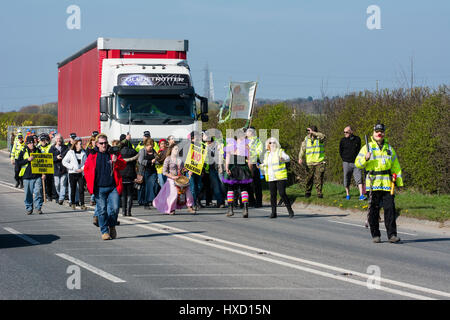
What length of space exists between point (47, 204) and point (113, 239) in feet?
28.3

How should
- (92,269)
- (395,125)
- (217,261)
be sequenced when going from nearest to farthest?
(92,269)
(217,261)
(395,125)

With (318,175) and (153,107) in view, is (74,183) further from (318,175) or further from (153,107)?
(318,175)

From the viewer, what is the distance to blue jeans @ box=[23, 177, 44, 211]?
19.0m

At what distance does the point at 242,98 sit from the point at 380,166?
471 inches

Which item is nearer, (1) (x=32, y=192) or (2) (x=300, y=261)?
(2) (x=300, y=261)

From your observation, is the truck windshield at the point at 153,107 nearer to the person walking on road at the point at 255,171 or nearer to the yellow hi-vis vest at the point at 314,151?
the person walking on road at the point at 255,171

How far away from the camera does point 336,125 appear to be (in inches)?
1029

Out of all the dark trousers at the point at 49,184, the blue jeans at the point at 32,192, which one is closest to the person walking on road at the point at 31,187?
the blue jeans at the point at 32,192

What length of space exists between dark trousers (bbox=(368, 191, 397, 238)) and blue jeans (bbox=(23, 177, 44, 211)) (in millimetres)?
8701

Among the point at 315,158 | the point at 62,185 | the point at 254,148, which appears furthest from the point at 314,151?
the point at 62,185

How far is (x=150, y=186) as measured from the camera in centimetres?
2069

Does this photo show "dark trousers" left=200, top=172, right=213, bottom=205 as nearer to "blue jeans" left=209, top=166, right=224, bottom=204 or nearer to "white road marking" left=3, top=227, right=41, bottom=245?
"blue jeans" left=209, top=166, right=224, bottom=204
